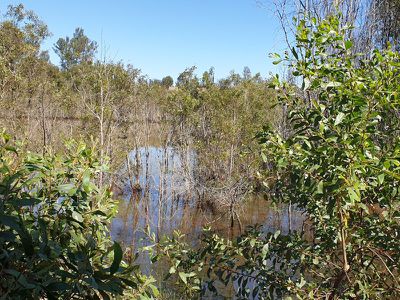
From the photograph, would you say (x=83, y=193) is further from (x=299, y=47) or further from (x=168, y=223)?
(x=168, y=223)

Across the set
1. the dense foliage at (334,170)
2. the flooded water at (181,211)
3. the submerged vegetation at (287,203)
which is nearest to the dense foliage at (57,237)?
the submerged vegetation at (287,203)

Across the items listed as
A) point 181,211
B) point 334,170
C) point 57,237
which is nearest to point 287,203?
point 334,170

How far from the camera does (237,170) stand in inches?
578

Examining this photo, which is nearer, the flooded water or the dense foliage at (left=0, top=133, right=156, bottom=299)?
the dense foliage at (left=0, top=133, right=156, bottom=299)

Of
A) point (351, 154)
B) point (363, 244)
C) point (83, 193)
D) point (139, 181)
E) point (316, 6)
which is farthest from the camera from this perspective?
point (139, 181)

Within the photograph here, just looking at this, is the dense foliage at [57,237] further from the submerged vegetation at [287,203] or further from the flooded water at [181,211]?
the flooded water at [181,211]

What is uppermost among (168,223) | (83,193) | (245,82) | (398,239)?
(245,82)

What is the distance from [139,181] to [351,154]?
16273 millimetres

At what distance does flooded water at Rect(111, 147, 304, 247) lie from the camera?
1259 centimetres

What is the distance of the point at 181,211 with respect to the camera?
1448cm

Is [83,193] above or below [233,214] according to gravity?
above

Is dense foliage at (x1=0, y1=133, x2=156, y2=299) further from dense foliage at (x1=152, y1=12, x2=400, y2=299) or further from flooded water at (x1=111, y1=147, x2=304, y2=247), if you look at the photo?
flooded water at (x1=111, y1=147, x2=304, y2=247)

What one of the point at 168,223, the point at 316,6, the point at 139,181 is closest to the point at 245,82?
the point at 139,181

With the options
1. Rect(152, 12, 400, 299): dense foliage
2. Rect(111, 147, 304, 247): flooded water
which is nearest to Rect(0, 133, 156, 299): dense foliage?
Rect(152, 12, 400, 299): dense foliage
